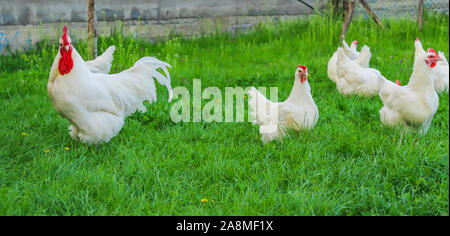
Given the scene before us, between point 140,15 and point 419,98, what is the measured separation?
23.8 feet

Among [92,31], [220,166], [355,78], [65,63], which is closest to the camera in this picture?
[220,166]

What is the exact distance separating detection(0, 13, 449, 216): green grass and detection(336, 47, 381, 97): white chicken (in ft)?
0.35

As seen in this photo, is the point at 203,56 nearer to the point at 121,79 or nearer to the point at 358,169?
the point at 121,79

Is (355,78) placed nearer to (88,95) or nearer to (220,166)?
(220,166)

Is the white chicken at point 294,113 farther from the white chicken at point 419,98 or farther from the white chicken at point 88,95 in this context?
the white chicken at point 88,95

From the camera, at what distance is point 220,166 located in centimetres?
327

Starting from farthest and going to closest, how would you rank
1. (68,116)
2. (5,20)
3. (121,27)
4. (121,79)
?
(121,27) < (5,20) < (121,79) < (68,116)

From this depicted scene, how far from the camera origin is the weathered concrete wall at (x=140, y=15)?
27.0 ft

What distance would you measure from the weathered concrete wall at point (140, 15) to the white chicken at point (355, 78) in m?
4.99

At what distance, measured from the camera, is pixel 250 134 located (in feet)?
13.6

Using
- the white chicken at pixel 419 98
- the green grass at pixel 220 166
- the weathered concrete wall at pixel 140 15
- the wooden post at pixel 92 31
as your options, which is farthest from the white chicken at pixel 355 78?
the weathered concrete wall at pixel 140 15

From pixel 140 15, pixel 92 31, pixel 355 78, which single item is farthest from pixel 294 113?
pixel 140 15

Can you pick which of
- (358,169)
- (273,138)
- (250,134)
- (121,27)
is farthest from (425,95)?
(121,27)
